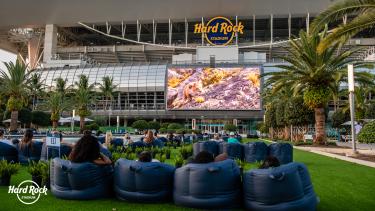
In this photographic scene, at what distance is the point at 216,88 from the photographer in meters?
84.2

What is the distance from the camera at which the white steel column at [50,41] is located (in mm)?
101375

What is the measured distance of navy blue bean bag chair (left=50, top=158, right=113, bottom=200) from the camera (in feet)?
25.8

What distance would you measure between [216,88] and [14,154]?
71.9 m

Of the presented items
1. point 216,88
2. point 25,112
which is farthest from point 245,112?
point 25,112

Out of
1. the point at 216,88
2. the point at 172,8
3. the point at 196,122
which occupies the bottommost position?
the point at 196,122

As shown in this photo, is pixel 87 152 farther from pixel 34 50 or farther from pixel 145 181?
pixel 34 50

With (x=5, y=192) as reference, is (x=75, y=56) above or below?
above

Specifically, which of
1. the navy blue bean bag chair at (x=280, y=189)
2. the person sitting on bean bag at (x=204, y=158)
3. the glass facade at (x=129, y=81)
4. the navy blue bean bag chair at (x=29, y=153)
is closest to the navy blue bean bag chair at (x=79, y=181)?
the person sitting on bean bag at (x=204, y=158)

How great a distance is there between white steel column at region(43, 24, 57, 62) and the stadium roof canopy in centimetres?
333

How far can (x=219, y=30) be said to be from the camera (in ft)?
302

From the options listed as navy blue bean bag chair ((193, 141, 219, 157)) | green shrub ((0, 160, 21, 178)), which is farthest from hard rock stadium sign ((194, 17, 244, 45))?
green shrub ((0, 160, 21, 178))

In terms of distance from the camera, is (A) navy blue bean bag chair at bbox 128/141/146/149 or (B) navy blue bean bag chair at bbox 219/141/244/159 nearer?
(B) navy blue bean bag chair at bbox 219/141/244/159

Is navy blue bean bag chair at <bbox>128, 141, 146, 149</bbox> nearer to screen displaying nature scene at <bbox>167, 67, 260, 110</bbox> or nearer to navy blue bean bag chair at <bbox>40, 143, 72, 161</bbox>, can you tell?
navy blue bean bag chair at <bbox>40, 143, 72, 161</bbox>

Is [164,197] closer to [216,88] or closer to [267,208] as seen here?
[267,208]
